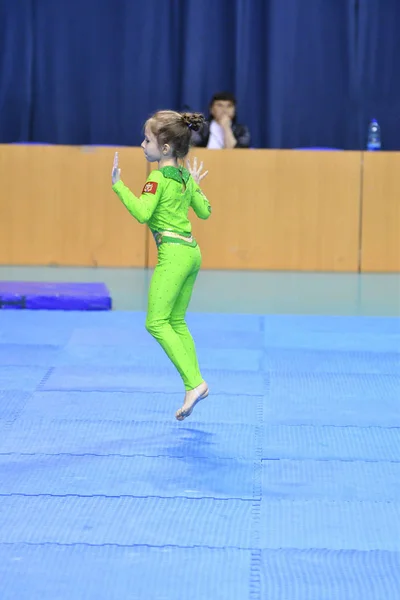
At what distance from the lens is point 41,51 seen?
1071 cm

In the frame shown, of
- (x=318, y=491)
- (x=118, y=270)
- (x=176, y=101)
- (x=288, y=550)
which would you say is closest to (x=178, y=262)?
(x=318, y=491)

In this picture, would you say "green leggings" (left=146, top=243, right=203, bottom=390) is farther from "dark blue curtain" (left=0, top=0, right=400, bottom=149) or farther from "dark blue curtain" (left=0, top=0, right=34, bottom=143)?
"dark blue curtain" (left=0, top=0, right=34, bottom=143)

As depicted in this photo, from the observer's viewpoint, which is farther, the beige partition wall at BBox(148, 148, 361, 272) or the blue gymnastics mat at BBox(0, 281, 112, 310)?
the beige partition wall at BBox(148, 148, 361, 272)

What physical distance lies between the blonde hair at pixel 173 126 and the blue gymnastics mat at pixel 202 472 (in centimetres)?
117

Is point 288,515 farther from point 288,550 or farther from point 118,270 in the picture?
point 118,270

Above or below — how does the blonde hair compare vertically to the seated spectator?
below

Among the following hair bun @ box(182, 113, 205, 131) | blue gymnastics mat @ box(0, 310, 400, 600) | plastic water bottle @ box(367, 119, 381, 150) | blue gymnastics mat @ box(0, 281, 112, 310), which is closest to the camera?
blue gymnastics mat @ box(0, 310, 400, 600)

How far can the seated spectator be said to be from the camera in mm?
9406

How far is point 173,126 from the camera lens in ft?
13.1

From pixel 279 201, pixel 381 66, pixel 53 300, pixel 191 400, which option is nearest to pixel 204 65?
pixel 381 66

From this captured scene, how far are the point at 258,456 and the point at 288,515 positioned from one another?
25.4 inches

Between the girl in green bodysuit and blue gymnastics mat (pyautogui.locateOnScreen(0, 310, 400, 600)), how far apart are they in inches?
12.1

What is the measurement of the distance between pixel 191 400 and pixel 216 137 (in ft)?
18.8

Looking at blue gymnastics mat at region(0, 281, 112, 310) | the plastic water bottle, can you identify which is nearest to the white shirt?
the plastic water bottle
